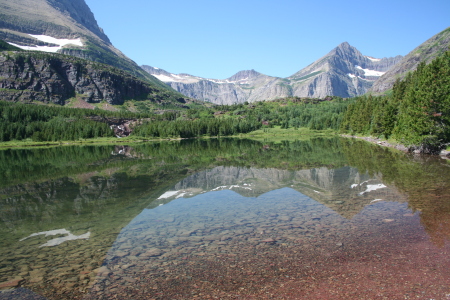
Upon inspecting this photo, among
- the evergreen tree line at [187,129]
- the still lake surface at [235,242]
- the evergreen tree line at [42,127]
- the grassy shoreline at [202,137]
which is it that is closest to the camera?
the still lake surface at [235,242]

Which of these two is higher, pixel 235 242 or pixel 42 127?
pixel 42 127

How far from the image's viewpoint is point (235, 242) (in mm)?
13086

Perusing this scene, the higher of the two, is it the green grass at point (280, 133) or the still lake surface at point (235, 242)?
the still lake surface at point (235, 242)

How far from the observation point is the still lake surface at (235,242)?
29.9ft

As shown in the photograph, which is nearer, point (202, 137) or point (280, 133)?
point (202, 137)

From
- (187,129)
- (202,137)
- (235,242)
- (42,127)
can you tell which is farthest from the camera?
(202,137)

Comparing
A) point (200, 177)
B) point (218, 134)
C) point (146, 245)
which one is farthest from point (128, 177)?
point (218, 134)

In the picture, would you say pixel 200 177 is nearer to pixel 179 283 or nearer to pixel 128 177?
pixel 128 177

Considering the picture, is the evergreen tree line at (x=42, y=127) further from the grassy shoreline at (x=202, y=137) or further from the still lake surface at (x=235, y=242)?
the still lake surface at (x=235, y=242)

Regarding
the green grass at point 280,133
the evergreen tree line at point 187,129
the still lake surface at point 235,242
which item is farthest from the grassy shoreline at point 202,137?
the still lake surface at point 235,242

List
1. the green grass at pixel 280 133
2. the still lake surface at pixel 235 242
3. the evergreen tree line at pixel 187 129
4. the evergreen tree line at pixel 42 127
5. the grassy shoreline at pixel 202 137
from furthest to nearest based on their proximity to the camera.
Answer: the green grass at pixel 280 133 → the evergreen tree line at pixel 187 129 → the evergreen tree line at pixel 42 127 → the grassy shoreline at pixel 202 137 → the still lake surface at pixel 235 242

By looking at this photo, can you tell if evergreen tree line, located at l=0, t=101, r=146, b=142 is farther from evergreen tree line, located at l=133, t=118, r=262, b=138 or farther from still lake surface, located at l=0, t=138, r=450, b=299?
still lake surface, located at l=0, t=138, r=450, b=299

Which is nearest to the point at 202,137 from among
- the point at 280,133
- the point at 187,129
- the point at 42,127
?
the point at 187,129

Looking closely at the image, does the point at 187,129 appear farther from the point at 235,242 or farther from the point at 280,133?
the point at 235,242
